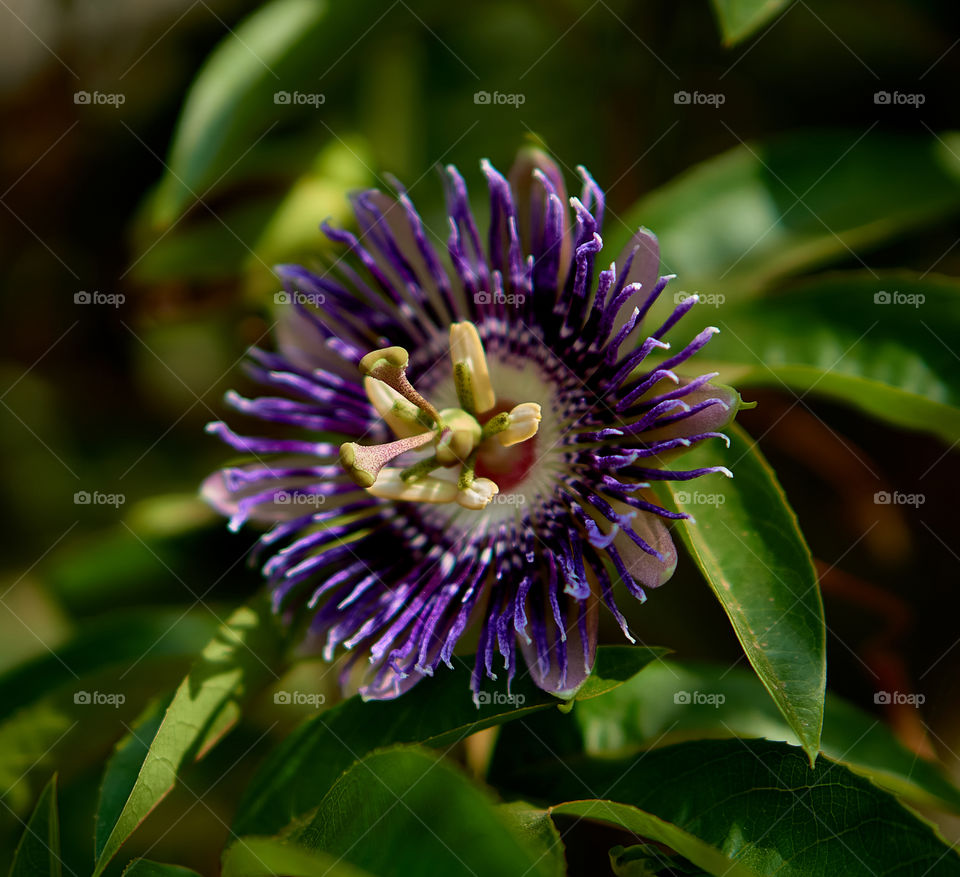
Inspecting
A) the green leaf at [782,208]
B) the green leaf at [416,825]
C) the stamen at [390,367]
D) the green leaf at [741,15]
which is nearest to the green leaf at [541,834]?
the green leaf at [416,825]

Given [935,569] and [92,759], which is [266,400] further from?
[935,569]

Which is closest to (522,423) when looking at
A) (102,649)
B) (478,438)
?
(478,438)

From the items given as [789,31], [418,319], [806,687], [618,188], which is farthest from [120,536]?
[789,31]

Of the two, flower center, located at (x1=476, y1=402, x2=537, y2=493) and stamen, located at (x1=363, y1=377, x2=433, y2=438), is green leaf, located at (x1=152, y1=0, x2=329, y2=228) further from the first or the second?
flower center, located at (x1=476, y1=402, x2=537, y2=493)

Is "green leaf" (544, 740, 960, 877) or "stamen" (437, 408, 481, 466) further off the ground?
"stamen" (437, 408, 481, 466)

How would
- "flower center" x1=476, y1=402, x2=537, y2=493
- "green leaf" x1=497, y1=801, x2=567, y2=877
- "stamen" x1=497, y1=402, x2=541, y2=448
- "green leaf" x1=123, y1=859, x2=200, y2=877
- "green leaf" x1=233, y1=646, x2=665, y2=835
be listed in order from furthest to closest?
"flower center" x1=476, y1=402, x2=537, y2=493
"stamen" x1=497, y1=402, x2=541, y2=448
"green leaf" x1=233, y1=646, x2=665, y2=835
"green leaf" x1=123, y1=859, x2=200, y2=877
"green leaf" x1=497, y1=801, x2=567, y2=877

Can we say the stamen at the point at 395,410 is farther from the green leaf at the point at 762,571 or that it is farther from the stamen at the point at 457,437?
the green leaf at the point at 762,571

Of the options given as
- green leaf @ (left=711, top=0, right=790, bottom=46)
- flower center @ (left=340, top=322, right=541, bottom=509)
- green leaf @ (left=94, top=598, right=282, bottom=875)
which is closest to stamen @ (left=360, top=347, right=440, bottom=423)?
flower center @ (left=340, top=322, right=541, bottom=509)

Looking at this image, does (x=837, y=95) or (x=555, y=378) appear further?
(x=837, y=95)
